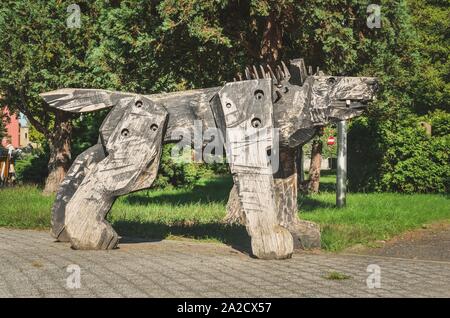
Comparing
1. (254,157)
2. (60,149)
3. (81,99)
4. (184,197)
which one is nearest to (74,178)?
(81,99)

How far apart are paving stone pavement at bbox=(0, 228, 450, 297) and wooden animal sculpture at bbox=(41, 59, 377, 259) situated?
0.51 m

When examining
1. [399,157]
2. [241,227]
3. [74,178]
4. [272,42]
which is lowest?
[241,227]

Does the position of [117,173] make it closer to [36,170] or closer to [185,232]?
[185,232]

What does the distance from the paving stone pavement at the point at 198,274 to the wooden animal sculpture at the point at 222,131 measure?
1.67 feet

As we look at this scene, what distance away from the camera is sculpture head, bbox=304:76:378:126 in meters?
7.68

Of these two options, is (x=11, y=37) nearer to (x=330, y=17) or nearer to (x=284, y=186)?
(x=330, y=17)

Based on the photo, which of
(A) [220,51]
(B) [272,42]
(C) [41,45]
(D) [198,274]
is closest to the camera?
(D) [198,274]

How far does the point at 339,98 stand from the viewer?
25.3 feet

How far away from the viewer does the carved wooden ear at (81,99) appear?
7945 mm

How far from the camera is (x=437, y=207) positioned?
44.2 ft

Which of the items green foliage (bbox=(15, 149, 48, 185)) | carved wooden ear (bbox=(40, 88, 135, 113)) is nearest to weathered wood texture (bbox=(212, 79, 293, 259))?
carved wooden ear (bbox=(40, 88, 135, 113))

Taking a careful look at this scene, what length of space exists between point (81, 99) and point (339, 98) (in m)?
3.39

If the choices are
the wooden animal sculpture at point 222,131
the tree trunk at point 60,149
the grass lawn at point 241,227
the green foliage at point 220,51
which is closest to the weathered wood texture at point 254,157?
the wooden animal sculpture at point 222,131

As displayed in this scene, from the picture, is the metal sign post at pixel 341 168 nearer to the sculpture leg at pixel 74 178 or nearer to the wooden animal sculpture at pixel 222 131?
the wooden animal sculpture at pixel 222 131
